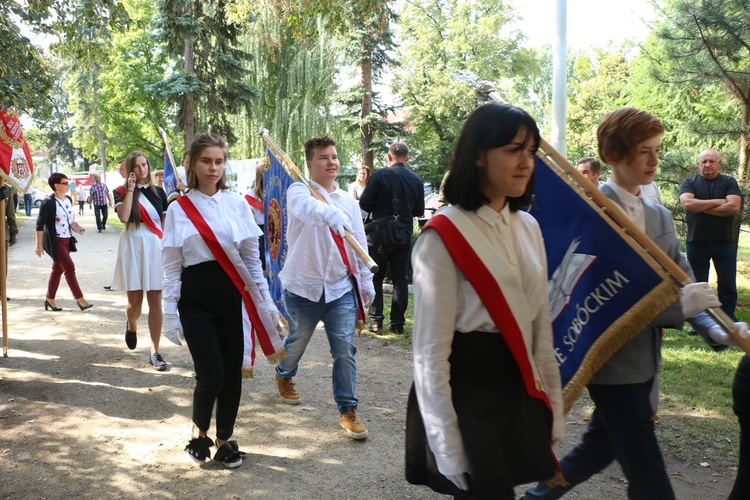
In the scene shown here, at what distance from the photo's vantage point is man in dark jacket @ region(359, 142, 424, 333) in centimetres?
871

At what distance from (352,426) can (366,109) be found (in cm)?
1973

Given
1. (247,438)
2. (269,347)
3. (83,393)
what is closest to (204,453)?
(247,438)

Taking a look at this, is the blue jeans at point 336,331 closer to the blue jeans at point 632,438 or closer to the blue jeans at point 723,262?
the blue jeans at point 632,438

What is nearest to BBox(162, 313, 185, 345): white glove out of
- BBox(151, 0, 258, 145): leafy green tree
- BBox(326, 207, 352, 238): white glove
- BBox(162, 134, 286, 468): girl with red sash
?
BBox(162, 134, 286, 468): girl with red sash

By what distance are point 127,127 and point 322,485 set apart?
37.7m

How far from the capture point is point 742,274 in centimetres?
1471

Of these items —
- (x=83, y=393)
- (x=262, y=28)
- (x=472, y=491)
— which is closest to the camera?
(x=472, y=491)

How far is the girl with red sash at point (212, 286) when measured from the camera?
14.3 ft

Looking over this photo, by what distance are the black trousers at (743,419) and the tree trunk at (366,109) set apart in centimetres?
2074

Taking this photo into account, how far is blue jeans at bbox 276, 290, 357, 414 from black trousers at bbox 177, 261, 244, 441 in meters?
0.79

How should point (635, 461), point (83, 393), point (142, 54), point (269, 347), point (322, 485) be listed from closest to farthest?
1. point (635, 461)
2. point (322, 485)
3. point (269, 347)
4. point (83, 393)
5. point (142, 54)

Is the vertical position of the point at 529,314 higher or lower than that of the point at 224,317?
higher

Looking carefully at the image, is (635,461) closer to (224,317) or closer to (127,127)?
(224,317)

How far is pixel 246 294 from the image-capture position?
15.0ft
